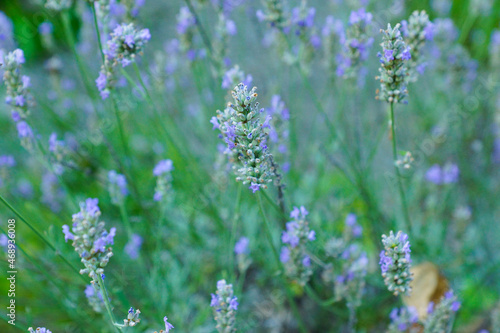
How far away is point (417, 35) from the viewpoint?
1.68 meters

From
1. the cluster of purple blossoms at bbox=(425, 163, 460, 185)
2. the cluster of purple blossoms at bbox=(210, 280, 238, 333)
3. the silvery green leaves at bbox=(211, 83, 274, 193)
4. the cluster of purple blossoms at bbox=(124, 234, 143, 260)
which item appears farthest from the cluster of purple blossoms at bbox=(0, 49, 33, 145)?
the cluster of purple blossoms at bbox=(425, 163, 460, 185)

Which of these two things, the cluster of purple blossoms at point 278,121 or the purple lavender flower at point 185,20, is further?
the purple lavender flower at point 185,20

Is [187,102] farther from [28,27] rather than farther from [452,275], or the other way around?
[452,275]

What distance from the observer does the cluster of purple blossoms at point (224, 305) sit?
1.43 metres

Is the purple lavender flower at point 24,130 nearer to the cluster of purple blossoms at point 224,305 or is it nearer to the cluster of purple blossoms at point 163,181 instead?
the cluster of purple blossoms at point 163,181

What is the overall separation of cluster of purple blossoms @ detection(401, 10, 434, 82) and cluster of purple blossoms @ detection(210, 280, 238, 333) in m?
0.96

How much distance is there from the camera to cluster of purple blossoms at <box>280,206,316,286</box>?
1601 mm

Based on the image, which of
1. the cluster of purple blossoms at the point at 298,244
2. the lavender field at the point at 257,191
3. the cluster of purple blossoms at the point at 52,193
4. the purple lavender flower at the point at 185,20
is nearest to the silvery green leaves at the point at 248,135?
the lavender field at the point at 257,191

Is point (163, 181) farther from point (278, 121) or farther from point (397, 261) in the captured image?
point (397, 261)

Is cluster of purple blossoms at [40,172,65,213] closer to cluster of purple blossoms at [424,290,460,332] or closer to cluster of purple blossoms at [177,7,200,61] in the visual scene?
cluster of purple blossoms at [177,7,200,61]

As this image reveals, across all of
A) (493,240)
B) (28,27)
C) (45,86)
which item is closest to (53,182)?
(28,27)

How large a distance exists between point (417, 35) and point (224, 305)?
45.5 inches

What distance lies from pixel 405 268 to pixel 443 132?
130 cm

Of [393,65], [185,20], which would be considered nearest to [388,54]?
[393,65]
